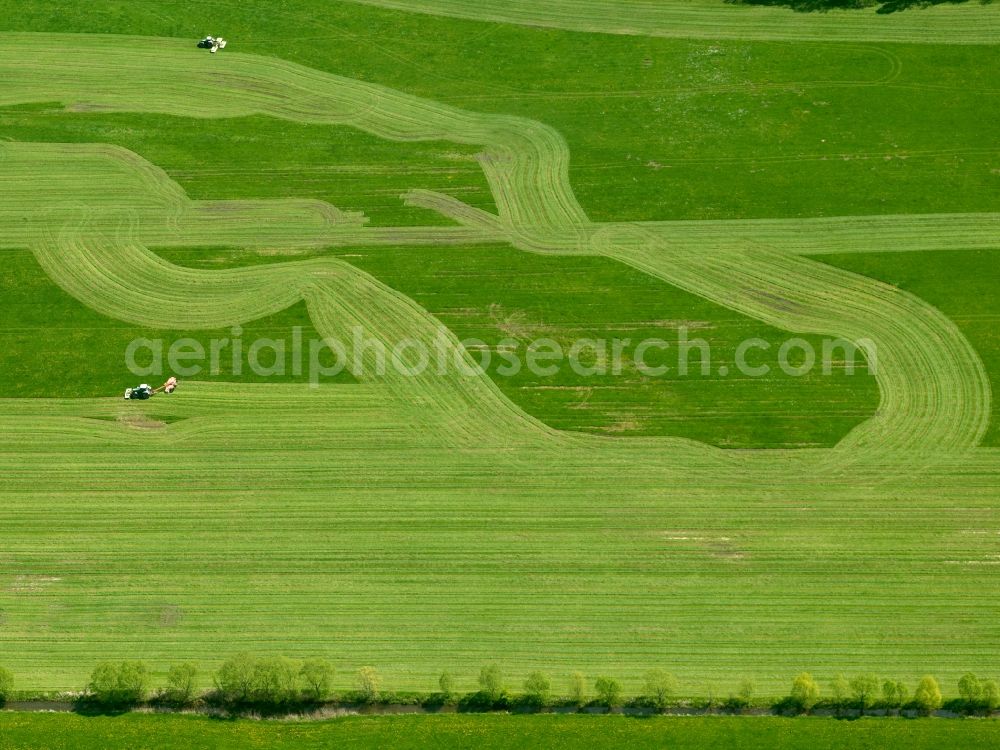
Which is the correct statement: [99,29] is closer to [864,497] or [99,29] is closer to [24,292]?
[24,292]

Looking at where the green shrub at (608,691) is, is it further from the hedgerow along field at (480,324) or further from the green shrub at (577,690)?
the hedgerow along field at (480,324)

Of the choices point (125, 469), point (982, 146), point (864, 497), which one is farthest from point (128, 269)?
point (982, 146)

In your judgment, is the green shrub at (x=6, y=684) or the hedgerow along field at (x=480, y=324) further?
the hedgerow along field at (x=480, y=324)

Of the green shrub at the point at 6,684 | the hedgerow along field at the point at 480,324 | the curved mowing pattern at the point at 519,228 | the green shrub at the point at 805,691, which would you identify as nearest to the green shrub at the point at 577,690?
the hedgerow along field at the point at 480,324

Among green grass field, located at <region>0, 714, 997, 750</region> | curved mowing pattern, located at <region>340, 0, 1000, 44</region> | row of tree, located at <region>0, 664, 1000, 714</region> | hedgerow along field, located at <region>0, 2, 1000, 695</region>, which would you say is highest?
curved mowing pattern, located at <region>340, 0, 1000, 44</region>

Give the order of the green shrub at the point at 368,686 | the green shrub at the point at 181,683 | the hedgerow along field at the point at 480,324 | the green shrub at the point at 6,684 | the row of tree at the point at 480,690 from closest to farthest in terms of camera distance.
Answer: the row of tree at the point at 480,690 → the green shrub at the point at 181,683 → the green shrub at the point at 6,684 → the green shrub at the point at 368,686 → the hedgerow along field at the point at 480,324

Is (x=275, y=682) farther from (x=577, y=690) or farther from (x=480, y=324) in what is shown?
(x=480, y=324)

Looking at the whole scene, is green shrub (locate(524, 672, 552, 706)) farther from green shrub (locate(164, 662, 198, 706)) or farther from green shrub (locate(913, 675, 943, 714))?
green shrub (locate(913, 675, 943, 714))

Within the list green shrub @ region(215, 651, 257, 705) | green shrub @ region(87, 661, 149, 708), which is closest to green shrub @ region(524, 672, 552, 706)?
green shrub @ region(215, 651, 257, 705)
